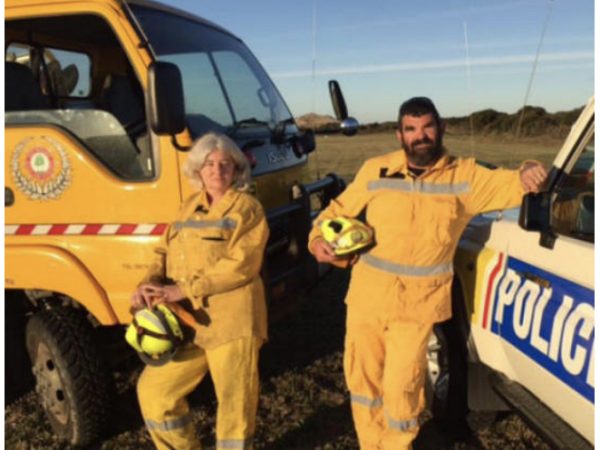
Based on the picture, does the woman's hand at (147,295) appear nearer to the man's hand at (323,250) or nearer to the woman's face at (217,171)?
the woman's face at (217,171)

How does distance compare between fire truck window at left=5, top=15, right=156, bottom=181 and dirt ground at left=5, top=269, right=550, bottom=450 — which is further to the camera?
dirt ground at left=5, top=269, right=550, bottom=450

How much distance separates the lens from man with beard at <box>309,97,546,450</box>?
291 centimetres

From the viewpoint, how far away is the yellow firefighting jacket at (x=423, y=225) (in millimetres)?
2906

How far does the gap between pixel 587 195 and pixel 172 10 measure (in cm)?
281

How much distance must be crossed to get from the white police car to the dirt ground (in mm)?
631

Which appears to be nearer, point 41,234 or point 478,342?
point 478,342

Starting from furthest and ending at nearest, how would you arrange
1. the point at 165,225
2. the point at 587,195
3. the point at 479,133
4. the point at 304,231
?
the point at 479,133
the point at 304,231
the point at 165,225
the point at 587,195

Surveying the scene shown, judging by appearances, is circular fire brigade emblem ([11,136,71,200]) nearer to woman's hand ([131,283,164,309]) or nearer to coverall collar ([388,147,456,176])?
woman's hand ([131,283,164,309])

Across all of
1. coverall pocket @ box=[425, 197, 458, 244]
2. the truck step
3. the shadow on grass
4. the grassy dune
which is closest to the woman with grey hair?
the shadow on grass

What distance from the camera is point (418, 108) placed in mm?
2945

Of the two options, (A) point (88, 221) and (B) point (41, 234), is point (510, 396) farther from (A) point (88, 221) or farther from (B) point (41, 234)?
(B) point (41, 234)

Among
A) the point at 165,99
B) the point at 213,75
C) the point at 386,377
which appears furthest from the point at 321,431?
the point at 213,75

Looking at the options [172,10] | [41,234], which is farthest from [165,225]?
[172,10]

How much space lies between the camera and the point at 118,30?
344 centimetres
